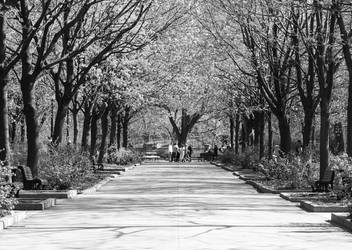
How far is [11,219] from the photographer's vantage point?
14.3 metres

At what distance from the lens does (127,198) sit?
71.8ft

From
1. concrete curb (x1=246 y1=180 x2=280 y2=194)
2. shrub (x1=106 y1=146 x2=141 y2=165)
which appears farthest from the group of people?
concrete curb (x1=246 y1=180 x2=280 y2=194)

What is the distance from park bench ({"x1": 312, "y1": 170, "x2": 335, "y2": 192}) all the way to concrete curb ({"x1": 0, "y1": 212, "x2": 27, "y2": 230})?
9.76 meters

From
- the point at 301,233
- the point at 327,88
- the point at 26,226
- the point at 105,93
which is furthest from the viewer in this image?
the point at 105,93

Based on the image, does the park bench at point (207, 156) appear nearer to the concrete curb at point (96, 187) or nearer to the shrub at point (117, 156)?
the shrub at point (117, 156)

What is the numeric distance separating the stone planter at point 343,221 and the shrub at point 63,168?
10382mm

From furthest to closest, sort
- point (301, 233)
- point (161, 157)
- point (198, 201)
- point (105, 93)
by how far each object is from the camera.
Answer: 1. point (161, 157)
2. point (105, 93)
3. point (198, 201)
4. point (301, 233)

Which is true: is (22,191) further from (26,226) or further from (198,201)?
(26,226)

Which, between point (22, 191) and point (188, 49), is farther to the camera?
point (188, 49)

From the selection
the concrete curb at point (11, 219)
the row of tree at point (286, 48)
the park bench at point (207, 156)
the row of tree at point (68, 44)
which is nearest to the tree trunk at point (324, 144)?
the row of tree at point (286, 48)

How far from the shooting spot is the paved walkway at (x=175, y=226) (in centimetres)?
1152

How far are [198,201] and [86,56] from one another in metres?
11.5

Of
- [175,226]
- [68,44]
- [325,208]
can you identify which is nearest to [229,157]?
[68,44]

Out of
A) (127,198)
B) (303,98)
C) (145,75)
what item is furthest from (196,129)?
(127,198)
